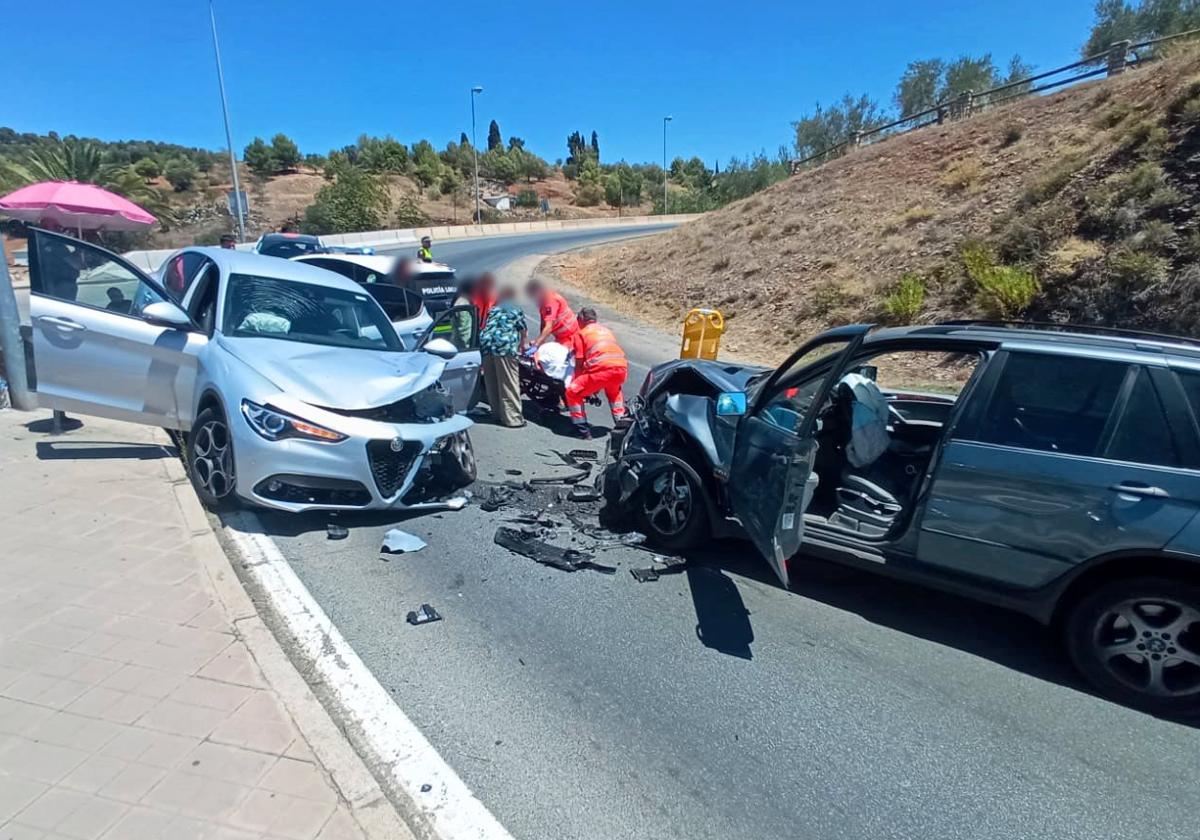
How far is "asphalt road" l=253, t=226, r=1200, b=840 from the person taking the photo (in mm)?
2822

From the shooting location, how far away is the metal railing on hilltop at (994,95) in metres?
20.9

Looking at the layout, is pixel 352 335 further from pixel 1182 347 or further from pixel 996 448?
pixel 1182 347

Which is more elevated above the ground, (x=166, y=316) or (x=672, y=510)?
(x=166, y=316)

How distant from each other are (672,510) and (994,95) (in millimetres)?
28114

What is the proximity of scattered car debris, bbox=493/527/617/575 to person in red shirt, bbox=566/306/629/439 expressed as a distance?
2.59 meters

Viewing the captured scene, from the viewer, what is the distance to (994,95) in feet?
86.3

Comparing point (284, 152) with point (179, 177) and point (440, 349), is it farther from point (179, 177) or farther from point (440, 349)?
point (440, 349)

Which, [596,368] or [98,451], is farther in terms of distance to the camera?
[596,368]

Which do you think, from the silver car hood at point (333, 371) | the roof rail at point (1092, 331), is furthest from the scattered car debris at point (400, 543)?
the roof rail at point (1092, 331)

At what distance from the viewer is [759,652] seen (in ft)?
12.8

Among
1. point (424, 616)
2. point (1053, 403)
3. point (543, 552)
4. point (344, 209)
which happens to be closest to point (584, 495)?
point (543, 552)

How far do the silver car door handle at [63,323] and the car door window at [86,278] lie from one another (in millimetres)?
187

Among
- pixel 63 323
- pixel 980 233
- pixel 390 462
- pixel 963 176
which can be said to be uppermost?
pixel 963 176

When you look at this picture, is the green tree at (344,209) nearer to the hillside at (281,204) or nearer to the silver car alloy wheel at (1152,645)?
the hillside at (281,204)
